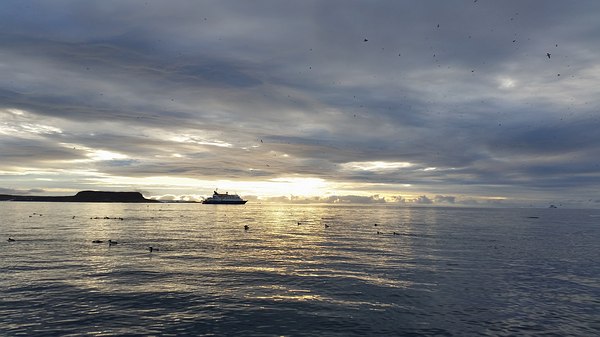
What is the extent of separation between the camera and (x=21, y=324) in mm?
22891

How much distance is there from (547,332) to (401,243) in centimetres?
4577

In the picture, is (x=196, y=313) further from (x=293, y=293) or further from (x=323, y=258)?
(x=323, y=258)

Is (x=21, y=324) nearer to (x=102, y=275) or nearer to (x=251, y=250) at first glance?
(x=102, y=275)

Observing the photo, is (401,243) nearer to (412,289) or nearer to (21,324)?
(412,289)

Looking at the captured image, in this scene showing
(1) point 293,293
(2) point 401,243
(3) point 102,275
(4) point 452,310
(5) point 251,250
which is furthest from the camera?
(2) point 401,243

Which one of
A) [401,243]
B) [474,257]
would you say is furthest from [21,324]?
[401,243]

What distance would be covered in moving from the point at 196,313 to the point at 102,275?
16.1 meters

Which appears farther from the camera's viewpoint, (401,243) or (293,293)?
(401,243)

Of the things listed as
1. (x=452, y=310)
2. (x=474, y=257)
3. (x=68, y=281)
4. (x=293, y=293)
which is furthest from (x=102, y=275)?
(x=474, y=257)

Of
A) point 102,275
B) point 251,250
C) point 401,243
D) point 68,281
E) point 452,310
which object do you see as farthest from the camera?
point 401,243

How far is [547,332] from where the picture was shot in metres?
23.1

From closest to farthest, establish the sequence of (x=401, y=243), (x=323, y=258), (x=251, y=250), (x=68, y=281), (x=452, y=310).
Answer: (x=452, y=310), (x=68, y=281), (x=323, y=258), (x=251, y=250), (x=401, y=243)

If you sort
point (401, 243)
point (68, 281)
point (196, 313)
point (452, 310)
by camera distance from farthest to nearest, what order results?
1. point (401, 243)
2. point (68, 281)
3. point (452, 310)
4. point (196, 313)

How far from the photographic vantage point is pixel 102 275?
1446 inches
